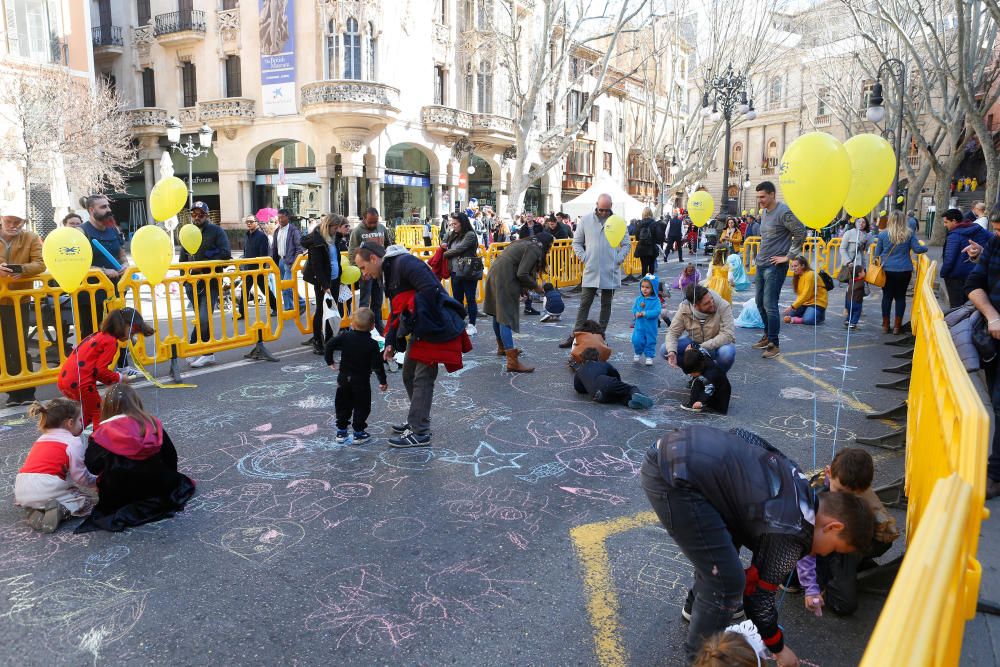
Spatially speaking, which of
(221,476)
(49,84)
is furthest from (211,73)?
(221,476)

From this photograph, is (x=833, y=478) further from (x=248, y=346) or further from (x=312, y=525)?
(x=248, y=346)

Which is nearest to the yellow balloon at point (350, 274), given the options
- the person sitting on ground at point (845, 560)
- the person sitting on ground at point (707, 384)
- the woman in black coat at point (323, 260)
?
the woman in black coat at point (323, 260)

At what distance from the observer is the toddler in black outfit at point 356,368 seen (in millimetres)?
5176

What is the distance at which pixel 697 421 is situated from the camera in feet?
19.9

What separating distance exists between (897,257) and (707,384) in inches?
203

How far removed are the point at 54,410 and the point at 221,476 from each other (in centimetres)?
110

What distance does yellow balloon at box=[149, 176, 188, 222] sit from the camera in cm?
739

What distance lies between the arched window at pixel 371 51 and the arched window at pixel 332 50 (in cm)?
130

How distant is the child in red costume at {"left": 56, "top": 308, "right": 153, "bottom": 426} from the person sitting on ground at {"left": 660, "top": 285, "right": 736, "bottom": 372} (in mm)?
4844

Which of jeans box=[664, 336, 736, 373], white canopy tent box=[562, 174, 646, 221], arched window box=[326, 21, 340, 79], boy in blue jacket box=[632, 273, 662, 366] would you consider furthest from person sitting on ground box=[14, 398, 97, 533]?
arched window box=[326, 21, 340, 79]

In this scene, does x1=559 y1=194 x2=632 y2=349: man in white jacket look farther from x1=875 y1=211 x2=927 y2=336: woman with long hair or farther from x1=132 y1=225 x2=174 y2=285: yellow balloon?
x1=132 y1=225 x2=174 y2=285: yellow balloon

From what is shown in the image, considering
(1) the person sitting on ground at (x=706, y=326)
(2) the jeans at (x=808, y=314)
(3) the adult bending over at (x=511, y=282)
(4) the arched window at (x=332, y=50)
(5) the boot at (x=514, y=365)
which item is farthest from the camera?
(4) the arched window at (x=332, y=50)

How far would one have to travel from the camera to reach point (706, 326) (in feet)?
22.6

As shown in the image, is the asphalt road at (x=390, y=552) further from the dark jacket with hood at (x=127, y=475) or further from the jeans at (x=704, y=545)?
the jeans at (x=704, y=545)
